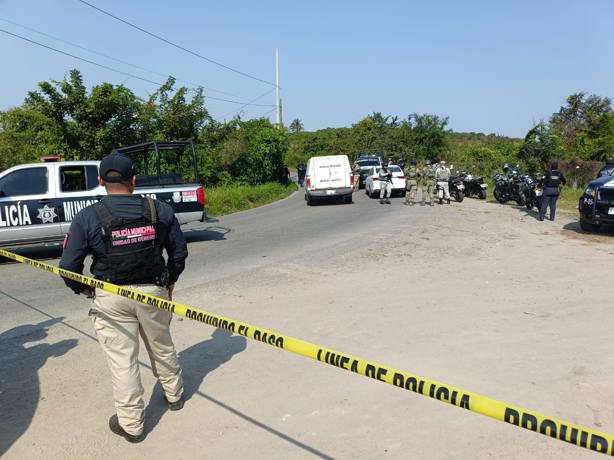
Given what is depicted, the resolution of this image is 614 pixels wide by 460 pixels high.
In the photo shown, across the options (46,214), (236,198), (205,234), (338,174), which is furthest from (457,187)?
(46,214)

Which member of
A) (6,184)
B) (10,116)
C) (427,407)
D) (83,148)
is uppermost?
(10,116)

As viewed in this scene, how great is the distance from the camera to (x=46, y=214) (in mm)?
9039

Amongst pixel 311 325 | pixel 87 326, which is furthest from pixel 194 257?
pixel 311 325

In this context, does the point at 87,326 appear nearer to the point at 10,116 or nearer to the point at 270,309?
the point at 270,309

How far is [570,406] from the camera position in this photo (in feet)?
11.0

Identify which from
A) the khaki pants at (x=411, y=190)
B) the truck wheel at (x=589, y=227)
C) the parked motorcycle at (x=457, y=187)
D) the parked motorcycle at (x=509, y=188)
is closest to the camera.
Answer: the truck wheel at (x=589, y=227)

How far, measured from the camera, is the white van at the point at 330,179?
1973 cm

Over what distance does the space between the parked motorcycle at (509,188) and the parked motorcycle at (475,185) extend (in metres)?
1.39

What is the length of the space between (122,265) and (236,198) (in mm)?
17390

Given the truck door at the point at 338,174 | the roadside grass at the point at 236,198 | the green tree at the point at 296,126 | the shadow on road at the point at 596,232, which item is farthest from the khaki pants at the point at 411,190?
the green tree at the point at 296,126

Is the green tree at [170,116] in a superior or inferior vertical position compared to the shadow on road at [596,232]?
superior

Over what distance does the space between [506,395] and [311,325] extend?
2182mm

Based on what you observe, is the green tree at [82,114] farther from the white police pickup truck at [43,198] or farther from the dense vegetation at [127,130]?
the white police pickup truck at [43,198]

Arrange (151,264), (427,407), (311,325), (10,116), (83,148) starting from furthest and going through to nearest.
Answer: (10,116), (83,148), (311,325), (427,407), (151,264)
